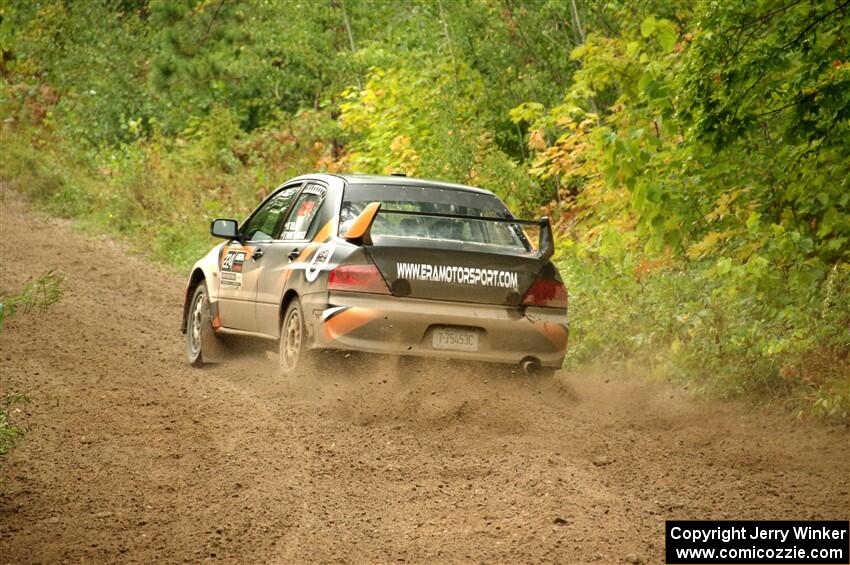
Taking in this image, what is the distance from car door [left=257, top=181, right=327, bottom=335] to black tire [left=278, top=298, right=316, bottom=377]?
0.16 metres

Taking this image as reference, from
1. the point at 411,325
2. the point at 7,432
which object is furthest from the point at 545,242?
the point at 7,432

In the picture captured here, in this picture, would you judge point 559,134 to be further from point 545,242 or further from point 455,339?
point 455,339

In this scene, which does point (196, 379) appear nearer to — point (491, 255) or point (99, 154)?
point (491, 255)

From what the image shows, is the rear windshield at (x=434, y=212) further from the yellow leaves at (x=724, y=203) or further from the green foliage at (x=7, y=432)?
the green foliage at (x=7, y=432)

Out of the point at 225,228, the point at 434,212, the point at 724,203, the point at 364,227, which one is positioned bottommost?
the point at 364,227

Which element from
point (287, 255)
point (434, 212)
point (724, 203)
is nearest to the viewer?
point (434, 212)

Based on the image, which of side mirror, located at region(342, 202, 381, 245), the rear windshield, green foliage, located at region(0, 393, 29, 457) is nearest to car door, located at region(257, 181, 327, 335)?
the rear windshield

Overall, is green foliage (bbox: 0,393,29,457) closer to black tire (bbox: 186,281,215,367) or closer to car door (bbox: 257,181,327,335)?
car door (bbox: 257,181,327,335)

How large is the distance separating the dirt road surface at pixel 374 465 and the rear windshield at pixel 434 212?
Result: 0.99 metres

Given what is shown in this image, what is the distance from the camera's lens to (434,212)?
9281mm

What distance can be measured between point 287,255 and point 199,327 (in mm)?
2003

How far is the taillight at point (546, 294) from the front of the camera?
8.88 m

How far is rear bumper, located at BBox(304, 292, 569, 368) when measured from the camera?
27.8 ft

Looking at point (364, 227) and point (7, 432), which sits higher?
point (364, 227)
